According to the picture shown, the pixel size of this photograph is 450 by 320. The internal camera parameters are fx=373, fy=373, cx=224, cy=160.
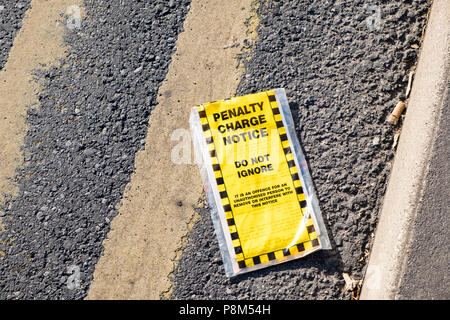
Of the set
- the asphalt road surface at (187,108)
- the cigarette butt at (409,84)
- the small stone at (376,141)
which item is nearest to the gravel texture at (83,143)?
the asphalt road surface at (187,108)

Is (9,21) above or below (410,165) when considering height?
above

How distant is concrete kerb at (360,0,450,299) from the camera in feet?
6.33

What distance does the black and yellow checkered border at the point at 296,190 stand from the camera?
2.12 m

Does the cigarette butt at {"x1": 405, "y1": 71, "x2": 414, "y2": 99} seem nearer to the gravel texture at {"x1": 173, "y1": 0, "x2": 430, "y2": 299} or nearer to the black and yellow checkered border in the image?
the gravel texture at {"x1": 173, "y1": 0, "x2": 430, "y2": 299}

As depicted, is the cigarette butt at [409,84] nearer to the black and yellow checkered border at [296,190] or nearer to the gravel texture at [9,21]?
the black and yellow checkered border at [296,190]

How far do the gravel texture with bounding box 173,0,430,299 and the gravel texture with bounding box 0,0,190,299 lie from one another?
1.83 ft

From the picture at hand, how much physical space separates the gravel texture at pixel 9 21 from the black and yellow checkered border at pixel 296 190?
1323 millimetres

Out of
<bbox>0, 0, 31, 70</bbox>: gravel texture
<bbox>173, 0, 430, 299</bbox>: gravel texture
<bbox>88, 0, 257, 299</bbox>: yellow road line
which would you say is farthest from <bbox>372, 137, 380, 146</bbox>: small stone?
<bbox>0, 0, 31, 70</bbox>: gravel texture

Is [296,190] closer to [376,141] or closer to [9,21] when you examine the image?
[376,141]

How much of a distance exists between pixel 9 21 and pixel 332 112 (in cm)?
215

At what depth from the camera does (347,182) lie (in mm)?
2145

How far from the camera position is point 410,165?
2.02 meters

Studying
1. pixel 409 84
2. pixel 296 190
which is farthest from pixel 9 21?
pixel 409 84
